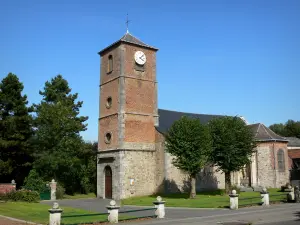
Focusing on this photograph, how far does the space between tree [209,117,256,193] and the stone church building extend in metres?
4.11

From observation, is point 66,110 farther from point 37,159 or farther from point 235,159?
point 235,159

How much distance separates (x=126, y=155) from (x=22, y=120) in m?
12.9

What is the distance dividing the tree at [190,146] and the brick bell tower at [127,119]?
375cm

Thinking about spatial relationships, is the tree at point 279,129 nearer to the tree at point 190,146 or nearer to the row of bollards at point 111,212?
the tree at point 190,146

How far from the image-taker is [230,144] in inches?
1158

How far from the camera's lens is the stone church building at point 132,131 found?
1187 inches

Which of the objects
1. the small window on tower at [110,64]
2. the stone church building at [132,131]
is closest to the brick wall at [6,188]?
the stone church building at [132,131]

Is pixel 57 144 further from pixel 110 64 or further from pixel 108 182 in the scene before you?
pixel 110 64

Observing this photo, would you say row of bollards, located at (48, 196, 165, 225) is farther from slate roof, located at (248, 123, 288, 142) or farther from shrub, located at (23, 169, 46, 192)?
slate roof, located at (248, 123, 288, 142)

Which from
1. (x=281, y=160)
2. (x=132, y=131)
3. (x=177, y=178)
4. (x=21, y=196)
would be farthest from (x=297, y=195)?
(x=21, y=196)

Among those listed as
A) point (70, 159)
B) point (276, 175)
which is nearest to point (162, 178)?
point (70, 159)

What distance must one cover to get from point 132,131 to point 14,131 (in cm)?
1296

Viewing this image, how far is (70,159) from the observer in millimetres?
32469

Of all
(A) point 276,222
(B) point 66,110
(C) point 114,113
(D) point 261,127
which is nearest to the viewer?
(A) point 276,222
